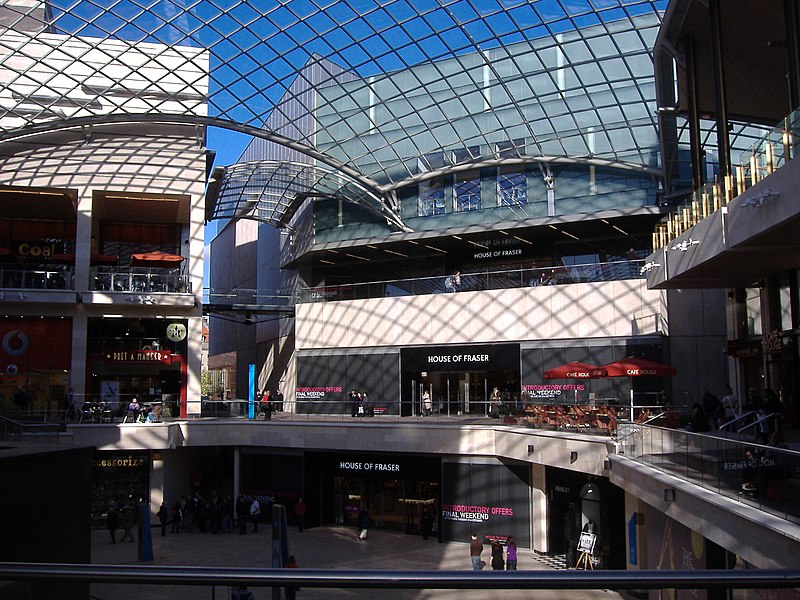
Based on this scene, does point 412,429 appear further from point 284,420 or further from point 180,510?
point 180,510

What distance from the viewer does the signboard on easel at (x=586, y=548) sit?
28.2 meters

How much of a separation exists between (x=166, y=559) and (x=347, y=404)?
16.8 meters

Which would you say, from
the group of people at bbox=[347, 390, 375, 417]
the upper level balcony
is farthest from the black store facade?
the upper level balcony

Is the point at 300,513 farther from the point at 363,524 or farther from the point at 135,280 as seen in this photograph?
the point at 135,280

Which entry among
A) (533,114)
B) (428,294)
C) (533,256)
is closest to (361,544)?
(428,294)

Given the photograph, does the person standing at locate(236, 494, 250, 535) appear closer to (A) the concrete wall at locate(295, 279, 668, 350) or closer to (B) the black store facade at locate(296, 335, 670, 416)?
(B) the black store facade at locate(296, 335, 670, 416)

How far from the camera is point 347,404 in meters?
47.1

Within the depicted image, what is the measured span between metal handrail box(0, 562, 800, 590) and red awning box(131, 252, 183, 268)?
46719mm

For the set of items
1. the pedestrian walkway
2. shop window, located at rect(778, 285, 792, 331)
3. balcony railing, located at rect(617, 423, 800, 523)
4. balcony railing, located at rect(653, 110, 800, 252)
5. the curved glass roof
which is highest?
the curved glass roof

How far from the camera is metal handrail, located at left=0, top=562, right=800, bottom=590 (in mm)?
2691

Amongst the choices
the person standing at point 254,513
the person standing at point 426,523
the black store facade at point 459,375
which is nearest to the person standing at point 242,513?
the person standing at point 254,513

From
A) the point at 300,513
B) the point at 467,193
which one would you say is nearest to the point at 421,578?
the point at 300,513

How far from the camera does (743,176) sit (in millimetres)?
21203

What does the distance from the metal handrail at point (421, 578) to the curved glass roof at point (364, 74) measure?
141 feet
